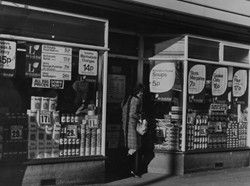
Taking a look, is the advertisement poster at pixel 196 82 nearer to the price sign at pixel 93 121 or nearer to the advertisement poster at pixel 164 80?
the advertisement poster at pixel 164 80

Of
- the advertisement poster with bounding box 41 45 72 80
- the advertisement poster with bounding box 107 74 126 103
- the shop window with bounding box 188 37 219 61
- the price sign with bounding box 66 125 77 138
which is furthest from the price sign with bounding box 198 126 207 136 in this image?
the advertisement poster with bounding box 41 45 72 80

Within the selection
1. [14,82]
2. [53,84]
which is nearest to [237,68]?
[53,84]

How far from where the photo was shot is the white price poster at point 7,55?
7746 mm

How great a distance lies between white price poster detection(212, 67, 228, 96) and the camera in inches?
439

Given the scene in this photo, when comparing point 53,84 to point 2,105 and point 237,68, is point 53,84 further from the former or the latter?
point 237,68

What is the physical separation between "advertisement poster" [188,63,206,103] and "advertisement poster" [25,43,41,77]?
385 centimetres

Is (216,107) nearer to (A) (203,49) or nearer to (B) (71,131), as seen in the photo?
(A) (203,49)

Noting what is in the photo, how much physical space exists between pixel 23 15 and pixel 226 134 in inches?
237

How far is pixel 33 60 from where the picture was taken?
8164 millimetres

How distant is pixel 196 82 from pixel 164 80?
78cm

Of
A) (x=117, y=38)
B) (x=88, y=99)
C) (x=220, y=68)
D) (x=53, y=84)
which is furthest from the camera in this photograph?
(x=220, y=68)

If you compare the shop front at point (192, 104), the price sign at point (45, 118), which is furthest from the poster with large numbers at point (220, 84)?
the price sign at point (45, 118)

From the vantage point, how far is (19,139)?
26.2ft

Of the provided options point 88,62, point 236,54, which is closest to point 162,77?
point 88,62
